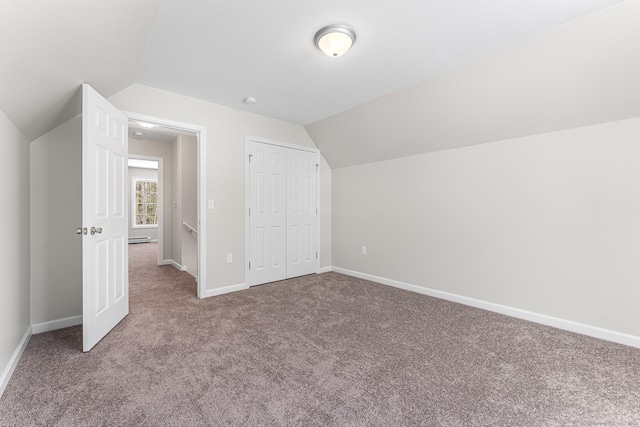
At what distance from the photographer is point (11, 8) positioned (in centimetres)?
112

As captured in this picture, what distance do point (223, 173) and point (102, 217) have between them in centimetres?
146

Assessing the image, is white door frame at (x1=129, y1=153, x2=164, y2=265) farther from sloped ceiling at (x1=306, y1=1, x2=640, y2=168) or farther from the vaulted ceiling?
sloped ceiling at (x1=306, y1=1, x2=640, y2=168)

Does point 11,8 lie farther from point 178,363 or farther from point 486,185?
point 486,185

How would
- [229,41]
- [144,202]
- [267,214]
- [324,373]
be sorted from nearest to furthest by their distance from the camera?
[324,373], [229,41], [267,214], [144,202]

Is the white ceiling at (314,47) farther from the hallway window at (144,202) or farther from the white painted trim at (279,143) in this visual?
the hallway window at (144,202)

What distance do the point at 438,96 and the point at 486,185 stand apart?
3.53 ft

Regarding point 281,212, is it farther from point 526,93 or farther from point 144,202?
point 144,202

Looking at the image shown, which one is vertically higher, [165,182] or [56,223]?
[165,182]

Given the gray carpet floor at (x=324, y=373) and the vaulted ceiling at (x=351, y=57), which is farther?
the vaulted ceiling at (x=351, y=57)

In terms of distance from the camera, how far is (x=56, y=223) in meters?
2.48

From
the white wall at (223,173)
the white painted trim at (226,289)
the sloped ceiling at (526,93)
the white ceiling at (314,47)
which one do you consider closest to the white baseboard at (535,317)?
the sloped ceiling at (526,93)

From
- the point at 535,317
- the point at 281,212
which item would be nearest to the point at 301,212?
the point at 281,212

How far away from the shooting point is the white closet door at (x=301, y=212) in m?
4.19

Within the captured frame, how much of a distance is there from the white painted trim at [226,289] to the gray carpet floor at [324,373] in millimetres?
463
